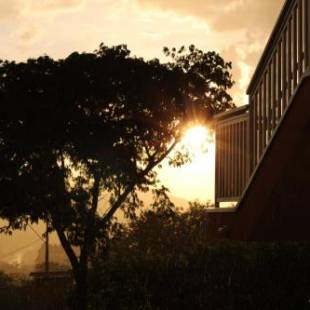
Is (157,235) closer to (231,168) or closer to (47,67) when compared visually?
(47,67)

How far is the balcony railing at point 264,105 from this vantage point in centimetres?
797

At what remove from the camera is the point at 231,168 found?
10984 mm

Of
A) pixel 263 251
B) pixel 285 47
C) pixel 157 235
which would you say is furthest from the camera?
pixel 157 235

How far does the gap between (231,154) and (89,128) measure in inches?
834

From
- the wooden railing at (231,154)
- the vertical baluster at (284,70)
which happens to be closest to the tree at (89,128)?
the wooden railing at (231,154)

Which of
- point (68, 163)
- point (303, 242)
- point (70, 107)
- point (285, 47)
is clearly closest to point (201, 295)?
point (303, 242)

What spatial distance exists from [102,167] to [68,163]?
2.39 meters

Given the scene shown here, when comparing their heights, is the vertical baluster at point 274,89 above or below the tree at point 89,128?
below

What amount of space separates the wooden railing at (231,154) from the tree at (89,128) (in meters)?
19.7

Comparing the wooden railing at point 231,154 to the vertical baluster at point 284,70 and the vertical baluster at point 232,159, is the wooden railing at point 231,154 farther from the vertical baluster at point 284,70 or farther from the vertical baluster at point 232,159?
the vertical baluster at point 284,70

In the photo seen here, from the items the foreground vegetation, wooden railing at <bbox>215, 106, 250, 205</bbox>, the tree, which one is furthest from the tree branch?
the foreground vegetation

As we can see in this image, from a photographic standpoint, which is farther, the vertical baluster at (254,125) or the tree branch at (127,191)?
the tree branch at (127,191)

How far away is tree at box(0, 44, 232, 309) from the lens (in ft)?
102

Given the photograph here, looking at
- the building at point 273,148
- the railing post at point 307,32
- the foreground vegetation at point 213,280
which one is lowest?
the foreground vegetation at point 213,280
